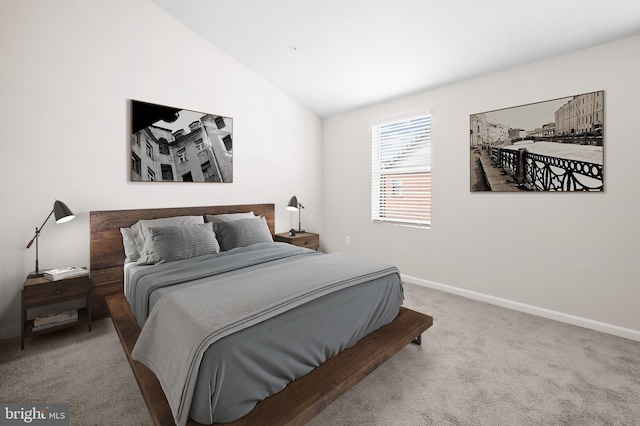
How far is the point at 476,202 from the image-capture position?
3.33 m

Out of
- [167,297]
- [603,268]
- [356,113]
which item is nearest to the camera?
[167,297]

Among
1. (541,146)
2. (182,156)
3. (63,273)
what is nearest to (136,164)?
(182,156)

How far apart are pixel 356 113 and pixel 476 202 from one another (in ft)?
6.85

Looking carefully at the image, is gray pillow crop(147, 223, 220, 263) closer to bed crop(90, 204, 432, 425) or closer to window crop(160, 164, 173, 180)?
bed crop(90, 204, 432, 425)

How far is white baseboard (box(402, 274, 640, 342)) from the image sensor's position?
100 inches

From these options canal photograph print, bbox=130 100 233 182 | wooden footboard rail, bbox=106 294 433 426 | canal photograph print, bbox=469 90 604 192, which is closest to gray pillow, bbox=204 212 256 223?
canal photograph print, bbox=130 100 233 182

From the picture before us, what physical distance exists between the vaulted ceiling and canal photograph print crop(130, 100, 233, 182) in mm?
966

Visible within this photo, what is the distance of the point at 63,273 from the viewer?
8.32 feet

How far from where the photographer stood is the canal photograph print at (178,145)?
3.15m

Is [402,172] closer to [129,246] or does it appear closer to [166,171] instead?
[166,171]

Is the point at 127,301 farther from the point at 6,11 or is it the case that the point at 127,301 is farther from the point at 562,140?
the point at 562,140

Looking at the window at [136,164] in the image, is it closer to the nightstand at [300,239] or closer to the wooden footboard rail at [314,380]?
the wooden footboard rail at [314,380]

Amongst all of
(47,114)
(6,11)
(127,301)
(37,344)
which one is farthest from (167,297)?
(6,11)

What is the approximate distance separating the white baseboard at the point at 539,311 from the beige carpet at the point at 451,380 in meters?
0.08
